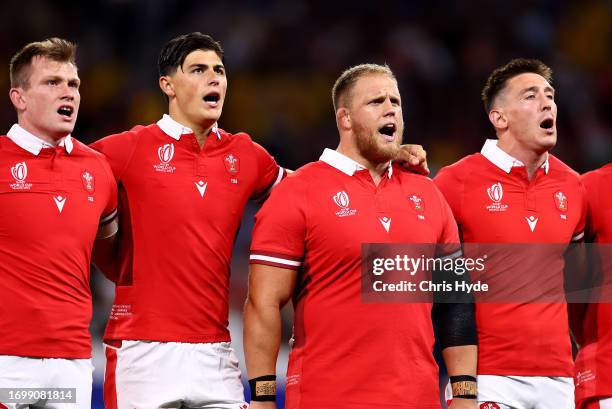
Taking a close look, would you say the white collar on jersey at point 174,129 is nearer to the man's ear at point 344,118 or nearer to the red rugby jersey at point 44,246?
the red rugby jersey at point 44,246

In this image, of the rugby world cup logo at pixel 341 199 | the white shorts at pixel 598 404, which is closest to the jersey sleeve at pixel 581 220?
the white shorts at pixel 598 404

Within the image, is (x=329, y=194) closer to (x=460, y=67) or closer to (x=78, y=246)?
(x=78, y=246)

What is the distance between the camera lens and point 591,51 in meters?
12.0

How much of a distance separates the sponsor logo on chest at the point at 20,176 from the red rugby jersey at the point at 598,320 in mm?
2937

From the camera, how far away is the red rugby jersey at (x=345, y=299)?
16.8ft

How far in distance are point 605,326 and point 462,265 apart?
2.77ft

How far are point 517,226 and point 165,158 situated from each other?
72.8 inches

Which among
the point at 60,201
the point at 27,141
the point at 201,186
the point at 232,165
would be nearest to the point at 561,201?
the point at 232,165

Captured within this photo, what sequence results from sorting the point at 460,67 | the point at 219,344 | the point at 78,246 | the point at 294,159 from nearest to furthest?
1. the point at 78,246
2. the point at 219,344
3. the point at 294,159
4. the point at 460,67

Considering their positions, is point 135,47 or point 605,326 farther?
point 135,47

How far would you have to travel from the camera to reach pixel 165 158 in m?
5.63

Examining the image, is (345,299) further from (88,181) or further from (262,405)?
(88,181)

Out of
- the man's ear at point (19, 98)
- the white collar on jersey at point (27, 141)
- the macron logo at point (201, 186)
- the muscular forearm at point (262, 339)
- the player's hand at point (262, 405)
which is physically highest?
the man's ear at point (19, 98)

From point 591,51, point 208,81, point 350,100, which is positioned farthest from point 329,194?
point 591,51
